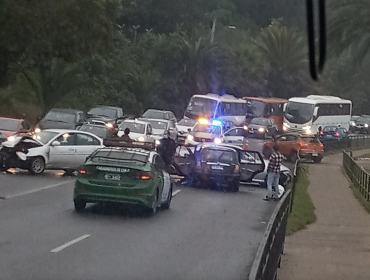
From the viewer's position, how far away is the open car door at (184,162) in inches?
1073

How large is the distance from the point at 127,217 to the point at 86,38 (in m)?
23.7

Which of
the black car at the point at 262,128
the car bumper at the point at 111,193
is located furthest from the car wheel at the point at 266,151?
the car bumper at the point at 111,193

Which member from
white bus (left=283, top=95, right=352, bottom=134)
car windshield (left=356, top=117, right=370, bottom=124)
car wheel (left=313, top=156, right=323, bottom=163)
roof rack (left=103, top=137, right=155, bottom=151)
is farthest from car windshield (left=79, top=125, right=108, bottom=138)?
car windshield (left=356, top=117, right=370, bottom=124)

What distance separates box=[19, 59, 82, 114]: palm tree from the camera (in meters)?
48.3

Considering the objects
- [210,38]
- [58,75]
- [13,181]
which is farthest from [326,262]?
[210,38]

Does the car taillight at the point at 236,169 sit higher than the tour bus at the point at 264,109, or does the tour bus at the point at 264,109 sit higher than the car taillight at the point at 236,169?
the tour bus at the point at 264,109

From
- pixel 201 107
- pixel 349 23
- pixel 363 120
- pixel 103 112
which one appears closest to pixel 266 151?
pixel 103 112

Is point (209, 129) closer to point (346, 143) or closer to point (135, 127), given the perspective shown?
point (135, 127)

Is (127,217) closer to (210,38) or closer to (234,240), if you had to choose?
(234,240)

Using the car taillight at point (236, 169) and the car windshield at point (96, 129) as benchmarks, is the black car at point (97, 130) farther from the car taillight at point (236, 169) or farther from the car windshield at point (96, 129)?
the car taillight at point (236, 169)

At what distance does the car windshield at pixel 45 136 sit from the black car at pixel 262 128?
27709mm

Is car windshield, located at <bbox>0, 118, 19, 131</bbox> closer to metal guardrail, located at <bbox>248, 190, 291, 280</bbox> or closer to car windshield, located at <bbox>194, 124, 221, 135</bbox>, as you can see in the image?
car windshield, located at <bbox>194, 124, 221, 135</bbox>

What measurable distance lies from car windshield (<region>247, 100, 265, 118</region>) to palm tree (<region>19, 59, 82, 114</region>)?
1828 centimetres

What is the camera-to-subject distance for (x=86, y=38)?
40438 millimetres
